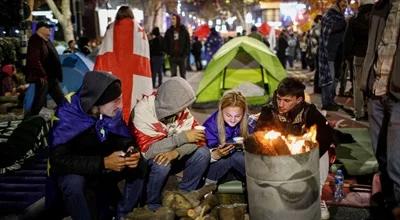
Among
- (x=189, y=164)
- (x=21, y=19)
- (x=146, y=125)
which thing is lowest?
(x=189, y=164)

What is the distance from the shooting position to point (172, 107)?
5.00 metres

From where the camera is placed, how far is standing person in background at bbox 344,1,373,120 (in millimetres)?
9081

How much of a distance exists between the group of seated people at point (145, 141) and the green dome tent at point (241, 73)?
6.15 metres

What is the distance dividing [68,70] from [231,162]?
26.0 ft

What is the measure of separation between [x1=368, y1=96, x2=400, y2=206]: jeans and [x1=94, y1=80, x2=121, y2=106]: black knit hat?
7.75 feet

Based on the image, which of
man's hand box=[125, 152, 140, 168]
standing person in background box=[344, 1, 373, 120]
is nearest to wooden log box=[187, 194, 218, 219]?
man's hand box=[125, 152, 140, 168]

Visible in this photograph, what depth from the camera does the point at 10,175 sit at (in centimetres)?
606

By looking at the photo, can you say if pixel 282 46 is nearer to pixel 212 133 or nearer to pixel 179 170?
pixel 212 133

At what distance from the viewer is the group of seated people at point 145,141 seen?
4211 mm

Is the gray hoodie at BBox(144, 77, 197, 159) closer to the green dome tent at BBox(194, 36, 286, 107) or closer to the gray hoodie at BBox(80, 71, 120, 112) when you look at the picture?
the gray hoodie at BBox(80, 71, 120, 112)

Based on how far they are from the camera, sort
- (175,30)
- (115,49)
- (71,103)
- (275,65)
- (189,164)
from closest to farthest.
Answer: (71,103), (189,164), (115,49), (275,65), (175,30)

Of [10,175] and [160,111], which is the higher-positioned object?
[160,111]

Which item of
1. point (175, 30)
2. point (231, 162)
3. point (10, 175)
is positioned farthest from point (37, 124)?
point (175, 30)

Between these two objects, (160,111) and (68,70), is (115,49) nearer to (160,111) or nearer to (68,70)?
(160,111)
